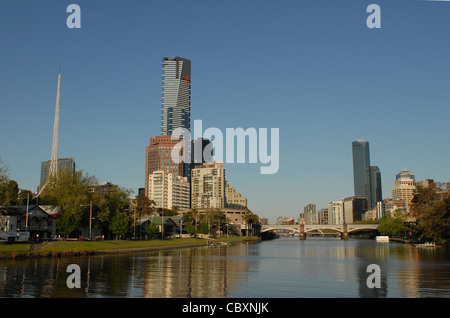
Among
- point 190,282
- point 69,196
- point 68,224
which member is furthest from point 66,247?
point 190,282

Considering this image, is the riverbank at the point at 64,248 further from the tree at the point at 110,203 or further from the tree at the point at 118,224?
the tree at the point at 110,203

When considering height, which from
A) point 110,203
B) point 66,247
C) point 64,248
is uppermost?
point 110,203

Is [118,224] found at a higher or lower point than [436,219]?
lower

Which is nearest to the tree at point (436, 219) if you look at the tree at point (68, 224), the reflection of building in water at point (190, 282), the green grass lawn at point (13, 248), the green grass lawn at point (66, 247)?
the green grass lawn at point (66, 247)

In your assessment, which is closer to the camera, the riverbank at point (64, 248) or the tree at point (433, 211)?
the riverbank at point (64, 248)

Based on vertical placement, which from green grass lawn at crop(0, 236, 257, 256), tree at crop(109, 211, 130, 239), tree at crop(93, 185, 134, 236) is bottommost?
green grass lawn at crop(0, 236, 257, 256)

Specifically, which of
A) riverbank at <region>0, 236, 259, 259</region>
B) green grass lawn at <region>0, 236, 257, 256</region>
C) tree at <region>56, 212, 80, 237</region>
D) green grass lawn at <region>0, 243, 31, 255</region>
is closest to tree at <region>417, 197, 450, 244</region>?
riverbank at <region>0, 236, 259, 259</region>

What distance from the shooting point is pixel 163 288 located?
44.8m

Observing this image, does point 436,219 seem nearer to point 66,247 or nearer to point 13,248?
point 66,247

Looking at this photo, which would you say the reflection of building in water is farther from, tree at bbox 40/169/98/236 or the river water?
tree at bbox 40/169/98/236

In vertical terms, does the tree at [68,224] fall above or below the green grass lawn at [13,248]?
above
